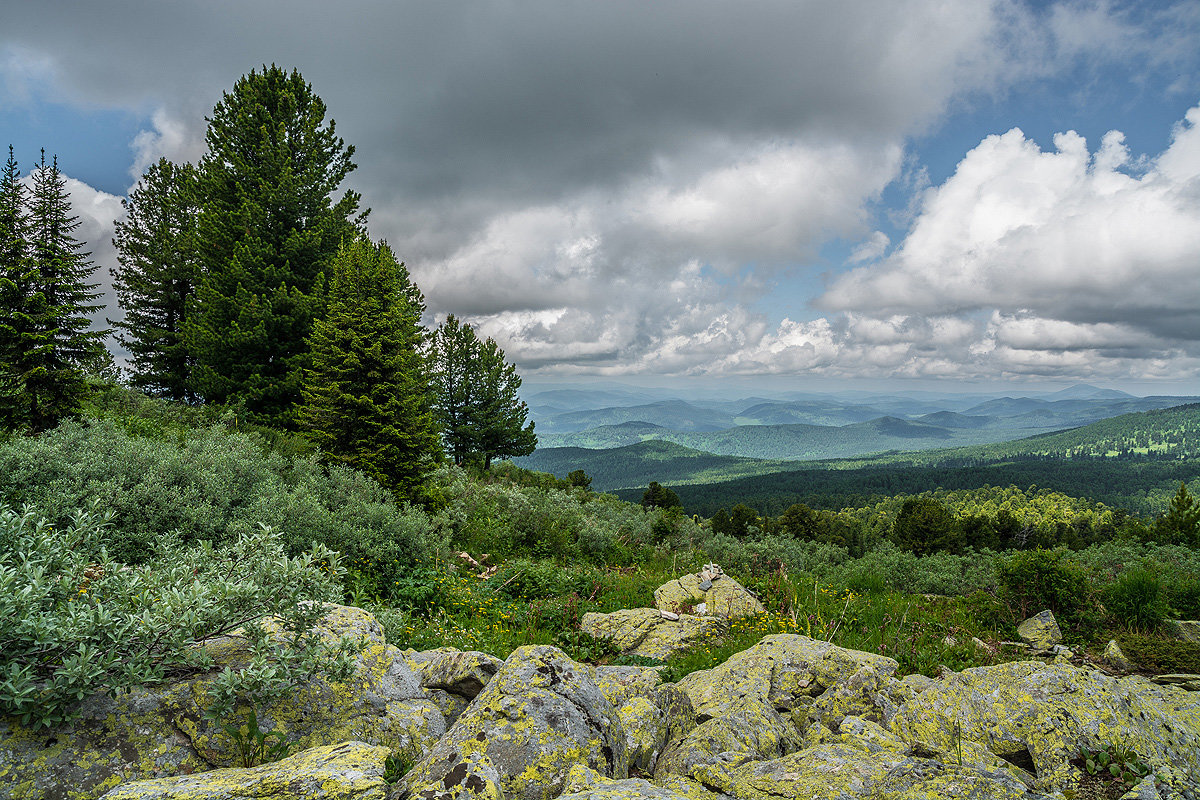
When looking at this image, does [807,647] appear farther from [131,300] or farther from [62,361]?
[131,300]

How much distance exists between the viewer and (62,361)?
1218 cm

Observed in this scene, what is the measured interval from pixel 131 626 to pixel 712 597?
1016cm

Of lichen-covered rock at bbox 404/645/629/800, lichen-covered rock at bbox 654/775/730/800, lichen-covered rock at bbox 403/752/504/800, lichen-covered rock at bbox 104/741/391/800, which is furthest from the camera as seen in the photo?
lichen-covered rock at bbox 654/775/730/800

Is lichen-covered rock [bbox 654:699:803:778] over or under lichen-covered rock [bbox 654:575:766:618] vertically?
over

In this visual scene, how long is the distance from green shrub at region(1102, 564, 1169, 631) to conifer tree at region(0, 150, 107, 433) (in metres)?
23.5

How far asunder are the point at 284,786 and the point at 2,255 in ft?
53.1

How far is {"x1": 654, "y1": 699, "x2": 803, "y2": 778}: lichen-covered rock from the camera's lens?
435cm

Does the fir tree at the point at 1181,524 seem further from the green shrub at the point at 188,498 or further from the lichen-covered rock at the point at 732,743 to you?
the green shrub at the point at 188,498

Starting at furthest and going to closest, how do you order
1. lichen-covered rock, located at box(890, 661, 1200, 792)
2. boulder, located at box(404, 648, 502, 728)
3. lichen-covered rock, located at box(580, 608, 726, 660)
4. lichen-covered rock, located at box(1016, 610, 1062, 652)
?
lichen-covered rock, located at box(1016, 610, 1062, 652), lichen-covered rock, located at box(580, 608, 726, 660), boulder, located at box(404, 648, 502, 728), lichen-covered rock, located at box(890, 661, 1200, 792)

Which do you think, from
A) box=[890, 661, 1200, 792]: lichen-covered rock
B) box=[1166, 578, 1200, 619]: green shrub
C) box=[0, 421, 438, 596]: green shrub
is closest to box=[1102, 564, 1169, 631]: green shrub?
box=[1166, 578, 1200, 619]: green shrub

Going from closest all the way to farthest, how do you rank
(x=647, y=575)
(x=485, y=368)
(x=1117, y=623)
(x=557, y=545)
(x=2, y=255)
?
(x=1117, y=623), (x=2, y=255), (x=647, y=575), (x=557, y=545), (x=485, y=368)

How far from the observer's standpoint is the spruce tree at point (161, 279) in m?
29.5

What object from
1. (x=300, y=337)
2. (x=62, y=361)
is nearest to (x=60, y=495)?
(x=62, y=361)

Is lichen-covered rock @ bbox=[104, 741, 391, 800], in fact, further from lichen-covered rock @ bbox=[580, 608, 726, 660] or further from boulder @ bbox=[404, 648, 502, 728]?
lichen-covered rock @ bbox=[580, 608, 726, 660]
